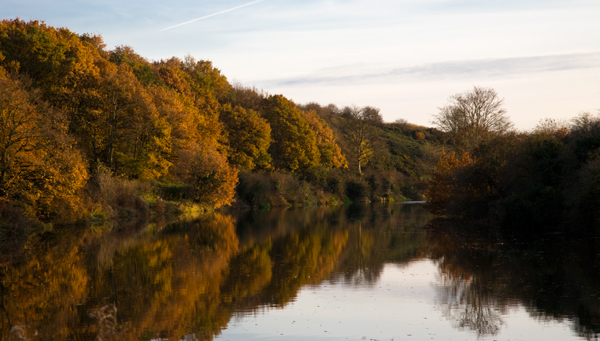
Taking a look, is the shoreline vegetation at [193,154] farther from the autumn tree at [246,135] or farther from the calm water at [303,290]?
the calm water at [303,290]

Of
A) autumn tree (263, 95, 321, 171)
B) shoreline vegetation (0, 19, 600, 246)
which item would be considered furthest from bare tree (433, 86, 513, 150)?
autumn tree (263, 95, 321, 171)

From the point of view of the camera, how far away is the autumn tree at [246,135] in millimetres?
62156

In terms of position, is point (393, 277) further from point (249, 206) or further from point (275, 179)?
point (275, 179)

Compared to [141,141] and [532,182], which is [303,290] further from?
[141,141]

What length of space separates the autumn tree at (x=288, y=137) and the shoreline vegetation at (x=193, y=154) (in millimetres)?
153

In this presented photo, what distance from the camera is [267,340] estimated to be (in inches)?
354

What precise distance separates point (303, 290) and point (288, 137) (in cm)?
5811

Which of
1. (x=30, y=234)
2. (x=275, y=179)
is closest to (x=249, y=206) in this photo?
(x=275, y=179)

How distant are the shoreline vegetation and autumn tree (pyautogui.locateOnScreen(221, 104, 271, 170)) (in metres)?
0.13

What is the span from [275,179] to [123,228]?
31612 millimetres

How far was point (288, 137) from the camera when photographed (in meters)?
70.9

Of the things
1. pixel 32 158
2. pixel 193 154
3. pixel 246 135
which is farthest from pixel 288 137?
pixel 32 158

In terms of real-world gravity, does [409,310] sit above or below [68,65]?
below

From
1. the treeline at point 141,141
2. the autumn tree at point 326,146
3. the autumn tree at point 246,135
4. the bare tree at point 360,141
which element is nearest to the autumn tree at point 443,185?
the treeline at point 141,141
